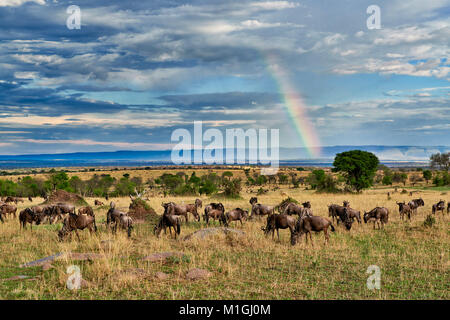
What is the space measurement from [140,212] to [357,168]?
4624 cm

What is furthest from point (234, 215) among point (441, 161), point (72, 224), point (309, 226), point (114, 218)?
point (441, 161)

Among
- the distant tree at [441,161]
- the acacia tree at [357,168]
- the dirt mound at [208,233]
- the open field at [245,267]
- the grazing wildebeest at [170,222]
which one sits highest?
the distant tree at [441,161]

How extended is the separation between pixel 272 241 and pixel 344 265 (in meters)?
4.44

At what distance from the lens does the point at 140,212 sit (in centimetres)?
2567

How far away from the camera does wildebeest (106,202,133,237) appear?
59.8ft

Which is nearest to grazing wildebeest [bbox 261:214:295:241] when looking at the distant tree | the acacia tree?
the acacia tree

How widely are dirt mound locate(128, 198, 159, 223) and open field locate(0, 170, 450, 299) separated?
639cm

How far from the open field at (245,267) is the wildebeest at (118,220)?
73 cm

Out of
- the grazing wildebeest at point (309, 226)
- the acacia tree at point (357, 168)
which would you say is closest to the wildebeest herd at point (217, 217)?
the grazing wildebeest at point (309, 226)

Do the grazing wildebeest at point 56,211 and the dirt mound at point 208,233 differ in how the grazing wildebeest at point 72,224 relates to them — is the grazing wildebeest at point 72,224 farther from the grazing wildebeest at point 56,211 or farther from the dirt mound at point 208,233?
the grazing wildebeest at point 56,211

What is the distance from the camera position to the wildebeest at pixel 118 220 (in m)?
18.2

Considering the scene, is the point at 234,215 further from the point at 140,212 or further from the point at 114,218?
the point at 140,212

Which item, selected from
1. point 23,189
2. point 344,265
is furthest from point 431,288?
point 23,189

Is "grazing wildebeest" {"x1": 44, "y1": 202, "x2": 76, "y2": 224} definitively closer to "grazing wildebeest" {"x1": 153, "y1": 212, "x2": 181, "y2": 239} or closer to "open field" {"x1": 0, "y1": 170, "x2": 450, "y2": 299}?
"open field" {"x1": 0, "y1": 170, "x2": 450, "y2": 299}
